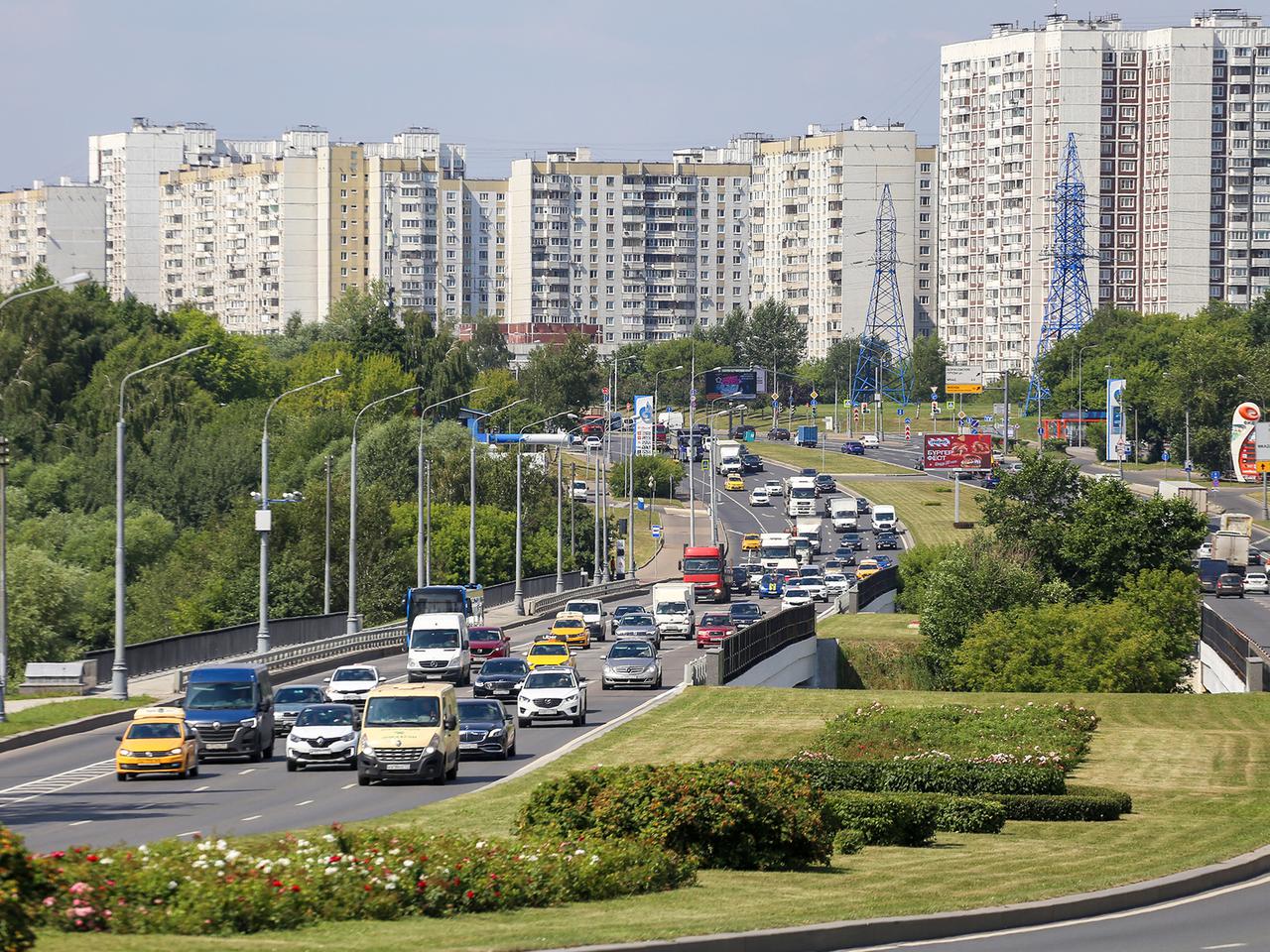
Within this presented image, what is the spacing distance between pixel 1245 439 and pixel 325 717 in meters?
101

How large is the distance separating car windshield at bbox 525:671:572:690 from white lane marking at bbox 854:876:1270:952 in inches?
994

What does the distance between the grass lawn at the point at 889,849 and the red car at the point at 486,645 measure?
1531 cm

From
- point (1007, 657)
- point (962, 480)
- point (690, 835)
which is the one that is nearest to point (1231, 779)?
point (690, 835)

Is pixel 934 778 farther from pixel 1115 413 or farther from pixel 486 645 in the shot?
pixel 1115 413

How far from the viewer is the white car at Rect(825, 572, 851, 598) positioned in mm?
102000

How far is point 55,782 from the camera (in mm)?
36094

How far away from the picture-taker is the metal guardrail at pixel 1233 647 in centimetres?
5592

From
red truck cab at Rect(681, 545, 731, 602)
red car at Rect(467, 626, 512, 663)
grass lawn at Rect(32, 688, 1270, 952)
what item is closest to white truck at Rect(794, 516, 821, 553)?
red truck cab at Rect(681, 545, 731, 602)

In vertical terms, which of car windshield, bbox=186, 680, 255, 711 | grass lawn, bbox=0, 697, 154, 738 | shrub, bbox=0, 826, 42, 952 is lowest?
grass lawn, bbox=0, 697, 154, 738

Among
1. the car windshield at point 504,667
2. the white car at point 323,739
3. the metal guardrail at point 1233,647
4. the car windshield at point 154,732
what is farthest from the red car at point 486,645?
the car windshield at point 154,732

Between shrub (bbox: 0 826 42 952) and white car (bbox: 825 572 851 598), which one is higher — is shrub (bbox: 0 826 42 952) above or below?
above

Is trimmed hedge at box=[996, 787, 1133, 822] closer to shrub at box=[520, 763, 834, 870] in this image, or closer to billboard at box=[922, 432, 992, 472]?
shrub at box=[520, 763, 834, 870]

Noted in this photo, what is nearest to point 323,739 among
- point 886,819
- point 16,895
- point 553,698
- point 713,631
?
point 553,698

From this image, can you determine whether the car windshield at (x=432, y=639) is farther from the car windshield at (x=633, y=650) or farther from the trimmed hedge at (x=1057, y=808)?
the trimmed hedge at (x=1057, y=808)
